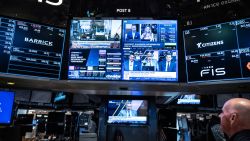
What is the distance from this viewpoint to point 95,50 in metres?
3.66

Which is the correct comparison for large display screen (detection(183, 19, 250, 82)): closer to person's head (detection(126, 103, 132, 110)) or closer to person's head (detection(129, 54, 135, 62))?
person's head (detection(129, 54, 135, 62))

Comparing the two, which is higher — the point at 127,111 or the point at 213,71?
the point at 213,71

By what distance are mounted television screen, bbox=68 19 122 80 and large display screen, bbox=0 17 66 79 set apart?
19 cm

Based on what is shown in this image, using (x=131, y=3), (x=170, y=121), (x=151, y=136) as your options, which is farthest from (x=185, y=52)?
(x=170, y=121)

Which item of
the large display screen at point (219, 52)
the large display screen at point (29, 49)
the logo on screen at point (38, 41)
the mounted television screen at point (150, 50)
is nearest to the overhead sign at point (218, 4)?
the large display screen at point (219, 52)

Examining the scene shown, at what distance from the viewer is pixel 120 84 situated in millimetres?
Result: 3619

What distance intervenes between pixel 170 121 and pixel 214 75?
1.94m

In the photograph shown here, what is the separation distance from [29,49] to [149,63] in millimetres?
1464

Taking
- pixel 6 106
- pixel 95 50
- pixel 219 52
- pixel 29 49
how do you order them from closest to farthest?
pixel 6 106 < pixel 219 52 < pixel 29 49 < pixel 95 50

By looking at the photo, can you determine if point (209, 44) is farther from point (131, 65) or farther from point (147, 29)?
point (131, 65)

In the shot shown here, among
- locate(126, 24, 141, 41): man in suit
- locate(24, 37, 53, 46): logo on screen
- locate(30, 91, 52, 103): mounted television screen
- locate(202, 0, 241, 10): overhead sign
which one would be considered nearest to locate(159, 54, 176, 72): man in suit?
locate(126, 24, 141, 41): man in suit

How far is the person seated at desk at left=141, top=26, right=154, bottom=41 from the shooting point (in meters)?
3.68

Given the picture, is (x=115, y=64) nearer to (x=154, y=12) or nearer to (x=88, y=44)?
(x=88, y=44)

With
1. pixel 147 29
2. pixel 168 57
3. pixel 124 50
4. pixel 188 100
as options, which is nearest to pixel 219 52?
pixel 168 57
